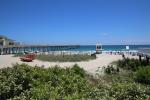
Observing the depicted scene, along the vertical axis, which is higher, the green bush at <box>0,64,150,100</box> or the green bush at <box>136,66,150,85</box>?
the green bush at <box>0,64,150,100</box>

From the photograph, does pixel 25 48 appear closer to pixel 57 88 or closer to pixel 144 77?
pixel 144 77

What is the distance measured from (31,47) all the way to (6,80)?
85.5m

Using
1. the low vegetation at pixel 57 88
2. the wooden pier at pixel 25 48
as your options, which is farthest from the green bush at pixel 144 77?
the wooden pier at pixel 25 48

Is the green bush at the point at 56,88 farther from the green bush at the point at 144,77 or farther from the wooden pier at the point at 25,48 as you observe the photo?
the wooden pier at the point at 25,48

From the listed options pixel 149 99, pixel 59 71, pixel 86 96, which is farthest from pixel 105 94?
pixel 59 71

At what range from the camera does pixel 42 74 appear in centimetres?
1200

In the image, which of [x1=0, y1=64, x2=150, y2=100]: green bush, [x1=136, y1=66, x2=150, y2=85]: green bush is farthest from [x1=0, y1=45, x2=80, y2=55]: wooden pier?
[x1=0, y1=64, x2=150, y2=100]: green bush

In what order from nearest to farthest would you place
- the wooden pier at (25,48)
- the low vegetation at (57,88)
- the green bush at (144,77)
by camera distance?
the low vegetation at (57,88), the green bush at (144,77), the wooden pier at (25,48)

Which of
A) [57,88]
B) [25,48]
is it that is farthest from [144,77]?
[25,48]

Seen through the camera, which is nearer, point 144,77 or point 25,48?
point 144,77

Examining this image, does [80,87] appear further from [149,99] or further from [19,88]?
[149,99]

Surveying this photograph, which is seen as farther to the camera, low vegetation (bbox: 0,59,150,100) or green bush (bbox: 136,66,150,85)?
green bush (bbox: 136,66,150,85)

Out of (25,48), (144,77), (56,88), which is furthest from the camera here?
(25,48)

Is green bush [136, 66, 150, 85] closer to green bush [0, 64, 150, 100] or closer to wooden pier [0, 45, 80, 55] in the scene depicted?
green bush [0, 64, 150, 100]
